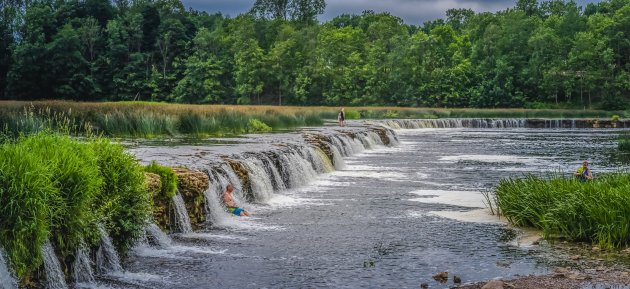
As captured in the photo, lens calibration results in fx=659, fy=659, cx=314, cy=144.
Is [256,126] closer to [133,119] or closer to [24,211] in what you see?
[133,119]

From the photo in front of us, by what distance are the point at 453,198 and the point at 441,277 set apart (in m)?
7.90

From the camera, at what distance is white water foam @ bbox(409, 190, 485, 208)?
1575cm

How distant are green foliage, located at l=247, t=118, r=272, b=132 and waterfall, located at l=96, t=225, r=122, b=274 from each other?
22474 mm

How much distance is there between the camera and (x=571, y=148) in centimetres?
3347

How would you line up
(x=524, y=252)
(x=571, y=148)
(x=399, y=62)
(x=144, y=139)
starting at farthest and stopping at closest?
(x=399, y=62) < (x=571, y=148) < (x=144, y=139) < (x=524, y=252)

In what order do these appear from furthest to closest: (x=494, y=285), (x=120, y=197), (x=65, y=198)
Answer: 1. (x=120, y=197)
2. (x=494, y=285)
3. (x=65, y=198)

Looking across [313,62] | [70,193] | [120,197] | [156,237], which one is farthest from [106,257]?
[313,62]

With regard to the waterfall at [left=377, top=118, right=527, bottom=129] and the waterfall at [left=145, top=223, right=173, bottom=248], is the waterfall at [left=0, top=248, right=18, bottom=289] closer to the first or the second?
the waterfall at [left=145, top=223, right=173, bottom=248]

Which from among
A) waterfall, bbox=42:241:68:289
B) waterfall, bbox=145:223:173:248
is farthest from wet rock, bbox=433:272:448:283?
waterfall, bbox=42:241:68:289

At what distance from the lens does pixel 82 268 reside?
842 cm

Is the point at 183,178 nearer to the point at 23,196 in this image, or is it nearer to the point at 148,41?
the point at 23,196

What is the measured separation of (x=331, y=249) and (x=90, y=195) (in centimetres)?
421

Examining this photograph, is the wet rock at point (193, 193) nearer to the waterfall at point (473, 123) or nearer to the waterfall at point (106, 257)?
the waterfall at point (106, 257)

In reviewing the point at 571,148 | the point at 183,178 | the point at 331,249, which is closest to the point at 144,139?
the point at 183,178
